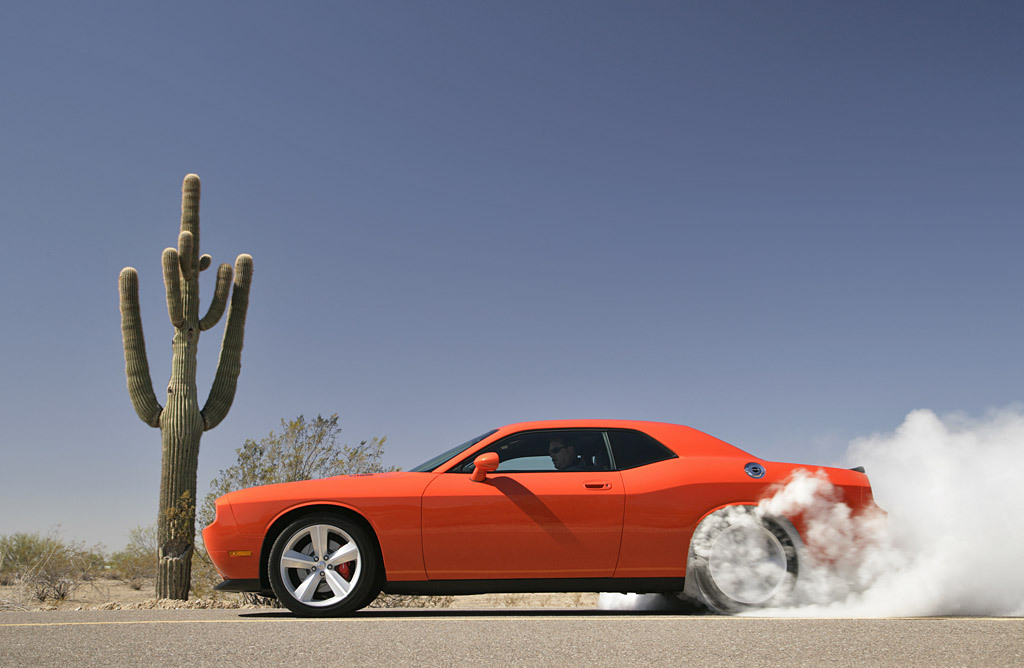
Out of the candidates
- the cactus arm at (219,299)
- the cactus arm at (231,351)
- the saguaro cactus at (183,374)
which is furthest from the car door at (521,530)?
the cactus arm at (219,299)

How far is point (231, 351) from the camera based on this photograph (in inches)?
516

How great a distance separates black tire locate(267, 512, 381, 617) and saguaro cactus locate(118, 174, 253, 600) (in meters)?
6.81

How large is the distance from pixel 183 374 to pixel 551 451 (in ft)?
A: 26.2

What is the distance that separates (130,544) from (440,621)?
18.2 metres

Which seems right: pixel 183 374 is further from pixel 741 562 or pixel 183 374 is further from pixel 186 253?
pixel 741 562

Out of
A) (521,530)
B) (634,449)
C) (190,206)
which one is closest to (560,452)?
(634,449)

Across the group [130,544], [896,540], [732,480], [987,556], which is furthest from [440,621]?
[130,544]

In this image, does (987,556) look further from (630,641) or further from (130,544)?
(130,544)

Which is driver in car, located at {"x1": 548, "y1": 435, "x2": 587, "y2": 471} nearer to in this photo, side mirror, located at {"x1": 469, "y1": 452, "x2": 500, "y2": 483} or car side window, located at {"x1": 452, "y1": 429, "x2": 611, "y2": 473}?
car side window, located at {"x1": 452, "y1": 429, "x2": 611, "y2": 473}

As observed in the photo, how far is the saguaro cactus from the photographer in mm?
11805

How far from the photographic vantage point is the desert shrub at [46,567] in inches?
495

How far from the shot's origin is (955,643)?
3.99 metres

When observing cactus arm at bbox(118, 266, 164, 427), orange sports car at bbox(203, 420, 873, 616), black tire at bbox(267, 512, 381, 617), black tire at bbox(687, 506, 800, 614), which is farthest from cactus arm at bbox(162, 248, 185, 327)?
black tire at bbox(687, 506, 800, 614)

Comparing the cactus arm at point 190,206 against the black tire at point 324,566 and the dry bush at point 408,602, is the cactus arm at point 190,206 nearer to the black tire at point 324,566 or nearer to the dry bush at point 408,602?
the dry bush at point 408,602
